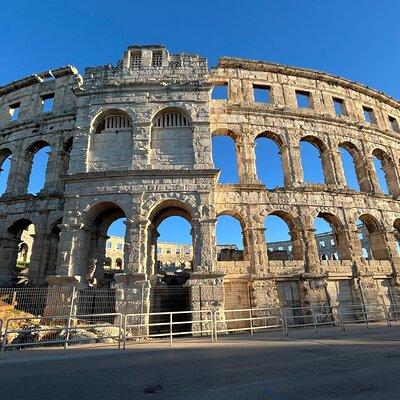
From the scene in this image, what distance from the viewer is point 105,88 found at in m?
14.9

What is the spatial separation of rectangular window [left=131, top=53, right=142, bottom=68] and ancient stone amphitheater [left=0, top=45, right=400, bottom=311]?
7 centimetres

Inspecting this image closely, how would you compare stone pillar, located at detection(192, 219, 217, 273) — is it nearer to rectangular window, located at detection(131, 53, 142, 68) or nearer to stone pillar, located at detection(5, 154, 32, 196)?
rectangular window, located at detection(131, 53, 142, 68)

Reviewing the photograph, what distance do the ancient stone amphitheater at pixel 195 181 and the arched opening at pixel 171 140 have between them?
6 centimetres

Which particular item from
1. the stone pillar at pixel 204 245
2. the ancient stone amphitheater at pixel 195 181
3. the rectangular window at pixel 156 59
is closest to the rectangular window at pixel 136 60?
the ancient stone amphitheater at pixel 195 181

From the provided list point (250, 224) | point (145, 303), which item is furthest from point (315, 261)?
point (145, 303)

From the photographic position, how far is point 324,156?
57.0ft

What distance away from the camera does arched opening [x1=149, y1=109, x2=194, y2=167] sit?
13594 mm

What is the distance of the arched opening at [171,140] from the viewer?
1359cm

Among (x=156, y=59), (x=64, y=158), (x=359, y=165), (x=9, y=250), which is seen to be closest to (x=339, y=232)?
(x=359, y=165)

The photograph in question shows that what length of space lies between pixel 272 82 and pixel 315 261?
11229 mm

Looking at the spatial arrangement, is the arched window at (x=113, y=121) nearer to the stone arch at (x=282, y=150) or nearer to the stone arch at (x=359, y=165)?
the stone arch at (x=282, y=150)

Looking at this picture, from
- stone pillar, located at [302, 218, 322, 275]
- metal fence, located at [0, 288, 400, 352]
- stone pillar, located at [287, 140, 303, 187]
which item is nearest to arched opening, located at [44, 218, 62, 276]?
metal fence, located at [0, 288, 400, 352]

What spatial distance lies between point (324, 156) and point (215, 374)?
51.7 ft

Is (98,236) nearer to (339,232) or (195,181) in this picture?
(195,181)
